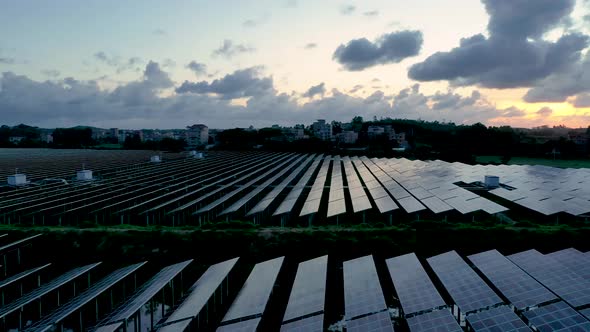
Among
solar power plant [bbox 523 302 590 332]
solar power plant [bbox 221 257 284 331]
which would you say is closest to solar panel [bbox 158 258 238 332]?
solar power plant [bbox 221 257 284 331]

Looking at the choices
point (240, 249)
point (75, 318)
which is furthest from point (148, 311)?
point (240, 249)

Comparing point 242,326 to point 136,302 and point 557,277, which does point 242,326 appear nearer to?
point 136,302

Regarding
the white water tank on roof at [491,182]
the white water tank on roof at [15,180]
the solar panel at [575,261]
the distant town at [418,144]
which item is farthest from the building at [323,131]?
the solar panel at [575,261]

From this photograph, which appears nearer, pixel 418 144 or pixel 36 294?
pixel 36 294

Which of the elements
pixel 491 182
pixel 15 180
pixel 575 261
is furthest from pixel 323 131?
pixel 575 261

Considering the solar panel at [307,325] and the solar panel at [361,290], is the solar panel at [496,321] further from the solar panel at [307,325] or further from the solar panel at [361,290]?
the solar panel at [307,325]

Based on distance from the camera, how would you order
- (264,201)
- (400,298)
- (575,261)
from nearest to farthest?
(400,298) < (575,261) < (264,201)
